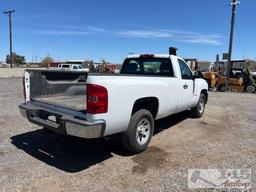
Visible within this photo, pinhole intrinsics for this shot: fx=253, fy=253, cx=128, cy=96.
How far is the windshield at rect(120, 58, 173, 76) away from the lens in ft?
20.2

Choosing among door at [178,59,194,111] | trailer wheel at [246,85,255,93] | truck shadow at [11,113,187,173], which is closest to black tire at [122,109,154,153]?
truck shadow at [11,113,187,173]

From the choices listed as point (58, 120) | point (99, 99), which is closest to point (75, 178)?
point (58, 120)

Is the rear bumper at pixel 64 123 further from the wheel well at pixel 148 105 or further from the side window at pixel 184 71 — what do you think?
the side window at pixel 184 71

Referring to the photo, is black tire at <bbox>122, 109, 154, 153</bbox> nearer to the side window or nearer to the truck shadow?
the truck shadow

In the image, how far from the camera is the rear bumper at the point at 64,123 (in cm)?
368

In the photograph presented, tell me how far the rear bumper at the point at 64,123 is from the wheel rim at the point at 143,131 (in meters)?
1.11

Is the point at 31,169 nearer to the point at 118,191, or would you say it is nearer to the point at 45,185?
the point at 45,185

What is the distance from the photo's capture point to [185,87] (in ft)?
20.7

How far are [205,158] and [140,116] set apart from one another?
1.44 metres

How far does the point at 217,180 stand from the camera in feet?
12.8

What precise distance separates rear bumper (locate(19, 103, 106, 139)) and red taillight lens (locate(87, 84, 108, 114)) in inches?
7.6

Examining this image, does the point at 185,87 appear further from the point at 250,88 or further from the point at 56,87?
the point at 250,88

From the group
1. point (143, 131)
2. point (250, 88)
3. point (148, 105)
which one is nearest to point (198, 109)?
point (148, 105)

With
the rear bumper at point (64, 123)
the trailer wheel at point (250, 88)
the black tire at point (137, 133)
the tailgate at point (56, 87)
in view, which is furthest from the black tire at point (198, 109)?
the trailer wheel at point (250, 88)
